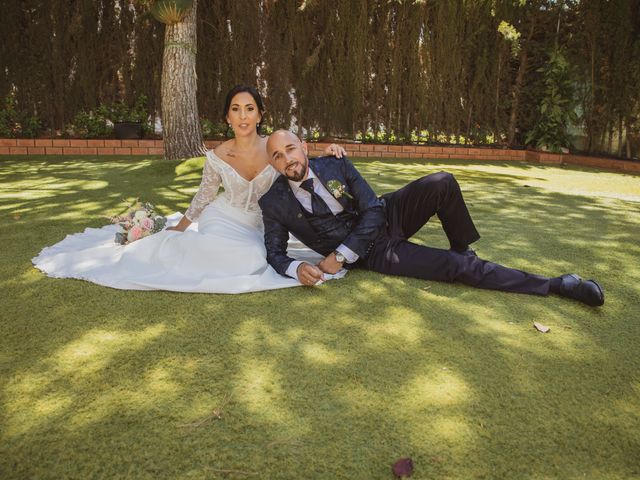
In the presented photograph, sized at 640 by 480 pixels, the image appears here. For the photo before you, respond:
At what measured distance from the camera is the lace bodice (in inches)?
137

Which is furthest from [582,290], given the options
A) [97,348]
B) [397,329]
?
[97,348]

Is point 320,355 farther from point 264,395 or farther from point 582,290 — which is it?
point 582,290

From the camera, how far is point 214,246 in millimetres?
3184

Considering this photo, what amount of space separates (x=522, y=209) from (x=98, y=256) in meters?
4.23

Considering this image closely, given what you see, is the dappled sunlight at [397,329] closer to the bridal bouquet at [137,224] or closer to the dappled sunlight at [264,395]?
the dappled sunlight at [264,395]

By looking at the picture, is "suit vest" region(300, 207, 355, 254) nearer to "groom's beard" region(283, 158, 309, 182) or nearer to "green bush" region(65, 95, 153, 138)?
"groom's beard" region(283, 158, 309, 182)

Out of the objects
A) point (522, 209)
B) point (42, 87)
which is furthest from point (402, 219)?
point (42, 87)

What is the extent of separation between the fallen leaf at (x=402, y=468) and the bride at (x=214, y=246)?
62.4 inches

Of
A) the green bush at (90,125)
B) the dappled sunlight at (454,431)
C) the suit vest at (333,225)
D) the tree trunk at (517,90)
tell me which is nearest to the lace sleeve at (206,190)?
the suit vest at (333,225)

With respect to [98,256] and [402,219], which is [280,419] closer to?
[402,219]

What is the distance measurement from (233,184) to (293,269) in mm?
901

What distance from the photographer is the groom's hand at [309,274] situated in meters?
2.84

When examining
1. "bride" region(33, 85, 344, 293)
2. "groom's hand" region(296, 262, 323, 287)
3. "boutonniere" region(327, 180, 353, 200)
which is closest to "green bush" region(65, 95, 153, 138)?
"bride" region(33, 85, 344, 293)

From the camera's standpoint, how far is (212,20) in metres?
9.83
